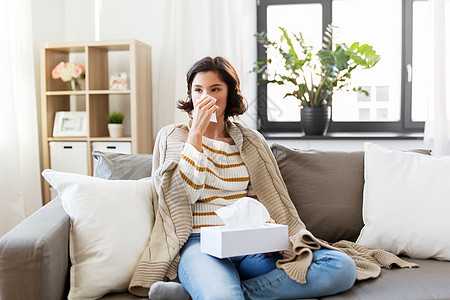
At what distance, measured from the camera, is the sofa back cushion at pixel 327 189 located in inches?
81.0

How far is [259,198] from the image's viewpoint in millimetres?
1985

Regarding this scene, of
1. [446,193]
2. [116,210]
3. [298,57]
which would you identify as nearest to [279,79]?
[298,57]

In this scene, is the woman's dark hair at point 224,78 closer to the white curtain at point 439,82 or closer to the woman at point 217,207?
the woman at point 217,207

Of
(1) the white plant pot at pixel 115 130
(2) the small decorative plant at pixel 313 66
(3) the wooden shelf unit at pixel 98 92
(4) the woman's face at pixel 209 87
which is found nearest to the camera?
(4) the woman's face at pixel 209 87

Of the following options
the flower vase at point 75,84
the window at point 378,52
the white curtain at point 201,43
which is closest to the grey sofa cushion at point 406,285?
the white curtain at point 201,43

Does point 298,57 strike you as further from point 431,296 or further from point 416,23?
point 431,296

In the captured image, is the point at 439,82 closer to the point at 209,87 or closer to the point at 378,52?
the point at 378,52

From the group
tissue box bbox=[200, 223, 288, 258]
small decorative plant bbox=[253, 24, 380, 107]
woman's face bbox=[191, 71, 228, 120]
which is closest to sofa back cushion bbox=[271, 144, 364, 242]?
woman's face bbox=[191, 71, 228, 120]

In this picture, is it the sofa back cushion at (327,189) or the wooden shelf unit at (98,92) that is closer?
the sofa back cushion at (327,189)

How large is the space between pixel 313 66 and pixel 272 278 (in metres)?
2.18

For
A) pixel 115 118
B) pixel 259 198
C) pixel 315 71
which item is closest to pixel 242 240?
pixel 259 198

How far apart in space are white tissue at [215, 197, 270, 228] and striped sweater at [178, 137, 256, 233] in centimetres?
23

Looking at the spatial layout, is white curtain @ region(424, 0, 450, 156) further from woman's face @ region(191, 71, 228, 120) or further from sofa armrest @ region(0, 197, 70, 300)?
sofa armrest @ region(0, 197, 70, 300)

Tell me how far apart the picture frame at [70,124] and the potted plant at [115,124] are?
166 millimetres
